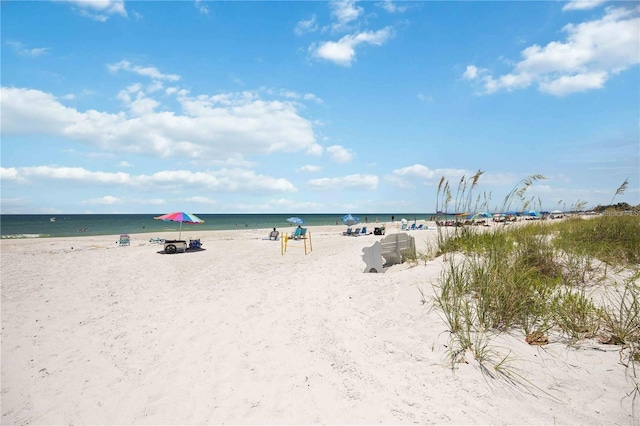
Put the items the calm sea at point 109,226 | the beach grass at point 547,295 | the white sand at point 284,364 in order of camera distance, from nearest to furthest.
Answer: the white sand at point 284,364 → the beach grass at point 547,295 → the calm sea at point 109,226

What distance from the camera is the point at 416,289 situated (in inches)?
210

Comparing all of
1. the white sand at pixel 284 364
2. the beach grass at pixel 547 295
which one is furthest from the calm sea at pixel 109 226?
the white sand at pixel 284 364

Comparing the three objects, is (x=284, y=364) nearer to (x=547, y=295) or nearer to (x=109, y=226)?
(x=547, y=295)

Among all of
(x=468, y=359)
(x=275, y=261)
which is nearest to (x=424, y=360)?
(x=468, y=359)

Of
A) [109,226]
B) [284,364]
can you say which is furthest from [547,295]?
[109,226]

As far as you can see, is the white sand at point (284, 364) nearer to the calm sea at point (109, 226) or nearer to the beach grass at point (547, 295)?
the beach grass at point (547, 295)

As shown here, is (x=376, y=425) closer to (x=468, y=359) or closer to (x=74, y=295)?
(x=468, y=359)

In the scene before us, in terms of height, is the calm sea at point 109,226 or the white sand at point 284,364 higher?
the calm sea at point 109,226

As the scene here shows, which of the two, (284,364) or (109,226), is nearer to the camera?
(284,364)

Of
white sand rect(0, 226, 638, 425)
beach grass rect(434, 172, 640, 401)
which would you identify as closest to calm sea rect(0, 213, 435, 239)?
beach grass rect(434, 172, 640, 401)

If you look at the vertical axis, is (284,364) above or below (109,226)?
below

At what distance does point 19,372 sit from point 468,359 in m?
6.56

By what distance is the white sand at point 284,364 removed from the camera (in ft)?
9.68

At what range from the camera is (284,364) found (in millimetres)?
3943
